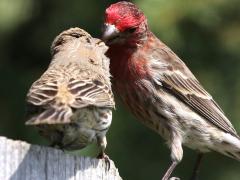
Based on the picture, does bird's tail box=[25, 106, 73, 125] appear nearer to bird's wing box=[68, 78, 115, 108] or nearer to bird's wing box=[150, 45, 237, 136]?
bird's wing box=[68, 78, 115, 108]

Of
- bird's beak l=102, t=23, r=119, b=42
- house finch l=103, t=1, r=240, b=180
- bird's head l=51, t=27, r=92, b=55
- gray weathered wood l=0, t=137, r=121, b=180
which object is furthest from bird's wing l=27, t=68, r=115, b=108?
house finch l=103, t=1, r=240, b=180

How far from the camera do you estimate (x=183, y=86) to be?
8484 mm

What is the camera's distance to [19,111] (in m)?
10.4

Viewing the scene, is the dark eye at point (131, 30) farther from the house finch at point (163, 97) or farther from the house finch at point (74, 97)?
A: the house finch at point (74, 97)

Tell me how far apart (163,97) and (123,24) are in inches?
36.4

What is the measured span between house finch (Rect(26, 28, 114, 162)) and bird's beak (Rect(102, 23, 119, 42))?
1.02ft

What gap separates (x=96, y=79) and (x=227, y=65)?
3.63m

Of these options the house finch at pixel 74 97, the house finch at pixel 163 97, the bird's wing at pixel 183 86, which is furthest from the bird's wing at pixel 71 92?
the bird's wing at pixel 183 86

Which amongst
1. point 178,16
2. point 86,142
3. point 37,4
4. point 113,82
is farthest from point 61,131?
point 37,4

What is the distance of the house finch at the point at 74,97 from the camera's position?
223 inches

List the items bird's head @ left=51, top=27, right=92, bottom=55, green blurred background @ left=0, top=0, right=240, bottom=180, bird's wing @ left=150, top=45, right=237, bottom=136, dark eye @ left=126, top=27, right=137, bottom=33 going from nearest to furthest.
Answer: bird's head @ left=51, top=27, right=92, bottom=55 → dark eye @ left=126, top=27, right=137, bottom=33 → bird's wing @ left=150, top=45, right=237, bottom=136 → green blurred background @ left=0, top=0, right=240, bottom=180

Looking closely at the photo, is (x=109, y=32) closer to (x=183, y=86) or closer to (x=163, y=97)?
(x=163, y=97)

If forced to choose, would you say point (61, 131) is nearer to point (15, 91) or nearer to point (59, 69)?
point (59, 69)

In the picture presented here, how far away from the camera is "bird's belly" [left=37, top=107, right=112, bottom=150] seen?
6.03 meters
